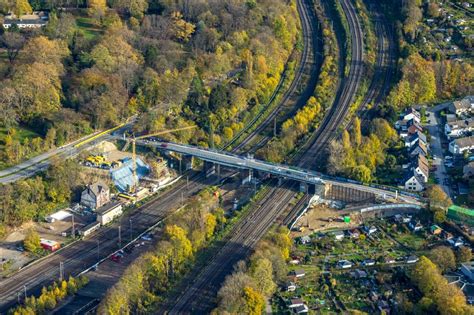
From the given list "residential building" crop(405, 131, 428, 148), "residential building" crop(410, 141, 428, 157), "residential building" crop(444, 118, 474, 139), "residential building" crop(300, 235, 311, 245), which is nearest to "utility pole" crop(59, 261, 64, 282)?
"residential building" crop(300, 235, 311, 245)

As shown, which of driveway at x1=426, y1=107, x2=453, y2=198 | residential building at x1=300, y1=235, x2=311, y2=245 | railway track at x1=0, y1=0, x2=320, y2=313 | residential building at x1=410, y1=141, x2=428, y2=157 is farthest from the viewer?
residential building at x1=410, y1=141, x2=428, y2=157

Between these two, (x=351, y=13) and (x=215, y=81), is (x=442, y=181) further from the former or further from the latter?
(x=351, y=13)

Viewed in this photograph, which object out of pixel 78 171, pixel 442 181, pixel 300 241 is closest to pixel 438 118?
pixel 442 181

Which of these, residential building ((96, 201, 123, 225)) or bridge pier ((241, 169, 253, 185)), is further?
bridge pier ((241, 169, 253, 185))

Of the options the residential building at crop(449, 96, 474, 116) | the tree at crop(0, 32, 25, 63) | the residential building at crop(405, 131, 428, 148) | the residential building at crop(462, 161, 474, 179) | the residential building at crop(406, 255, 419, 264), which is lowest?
the residential building at crop(406, 255, 419, 264)

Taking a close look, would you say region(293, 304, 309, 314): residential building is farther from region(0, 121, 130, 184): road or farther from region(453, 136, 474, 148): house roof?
region(453, 136, 474, 148): house roof

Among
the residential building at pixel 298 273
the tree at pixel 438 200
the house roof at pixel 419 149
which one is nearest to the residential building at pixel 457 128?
the house roof at pixel 419 149
